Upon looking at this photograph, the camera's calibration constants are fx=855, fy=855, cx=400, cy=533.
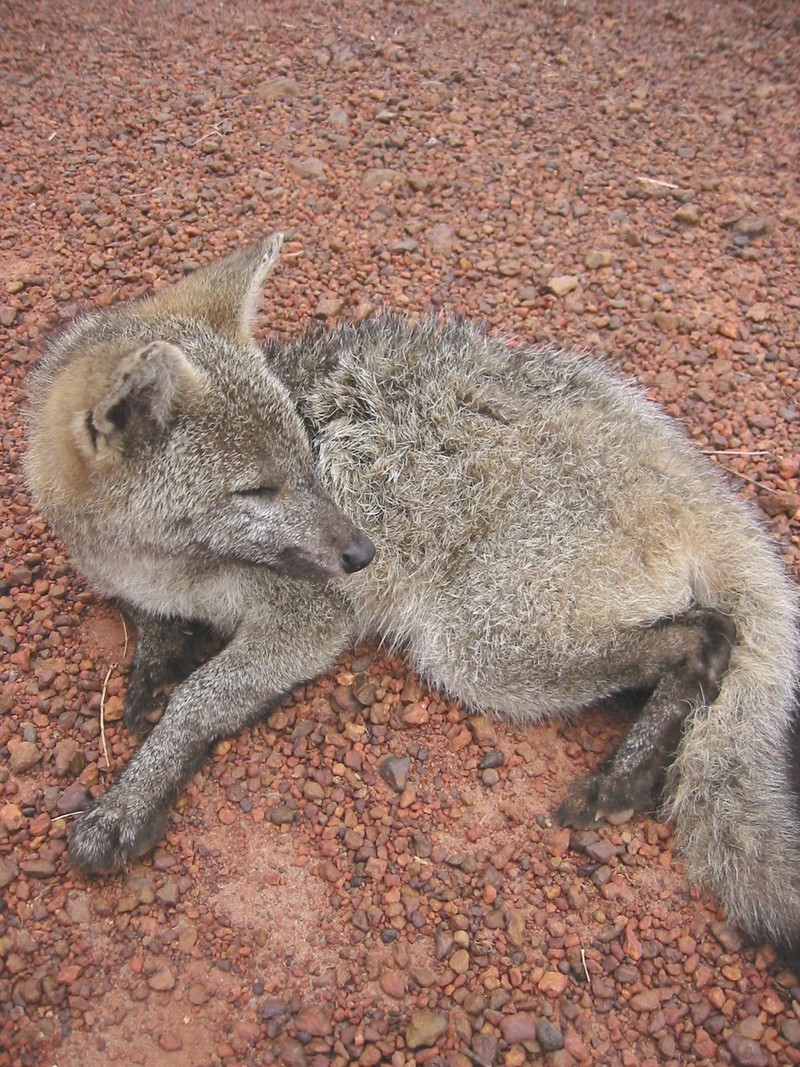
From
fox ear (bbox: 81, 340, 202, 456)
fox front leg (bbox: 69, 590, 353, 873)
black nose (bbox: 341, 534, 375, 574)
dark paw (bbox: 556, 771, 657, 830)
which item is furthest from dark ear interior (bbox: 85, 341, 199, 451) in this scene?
dark paw (bbox: 556, 771, 657, 830)

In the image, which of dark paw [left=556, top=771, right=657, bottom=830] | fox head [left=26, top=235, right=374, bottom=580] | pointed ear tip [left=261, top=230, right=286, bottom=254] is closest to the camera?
fox head [left=26, top=235, right=374, bottom=580]

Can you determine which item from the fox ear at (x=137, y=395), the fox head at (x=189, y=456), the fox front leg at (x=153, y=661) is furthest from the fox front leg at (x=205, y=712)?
the fox ear at (x=137, y=395)

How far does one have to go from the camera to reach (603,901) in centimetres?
361

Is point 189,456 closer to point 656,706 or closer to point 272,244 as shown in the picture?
point 272,244

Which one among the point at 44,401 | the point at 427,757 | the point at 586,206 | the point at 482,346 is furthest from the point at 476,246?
the point at 427,757

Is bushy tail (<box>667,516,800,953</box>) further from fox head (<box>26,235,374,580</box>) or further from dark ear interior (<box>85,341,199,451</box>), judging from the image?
dark ear interior (<box>85,341,199,451</box>)

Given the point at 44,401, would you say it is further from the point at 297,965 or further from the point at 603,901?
the point at 603,901

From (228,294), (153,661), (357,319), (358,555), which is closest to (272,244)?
(228,294)

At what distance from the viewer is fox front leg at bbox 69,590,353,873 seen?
362 centimetres

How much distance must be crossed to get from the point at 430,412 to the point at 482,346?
606 mm

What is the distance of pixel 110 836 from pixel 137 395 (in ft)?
6.05

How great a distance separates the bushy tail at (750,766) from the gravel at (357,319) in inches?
6.5

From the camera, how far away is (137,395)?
A: 11.1 feet

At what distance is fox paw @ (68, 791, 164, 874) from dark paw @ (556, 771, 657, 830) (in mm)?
1803
